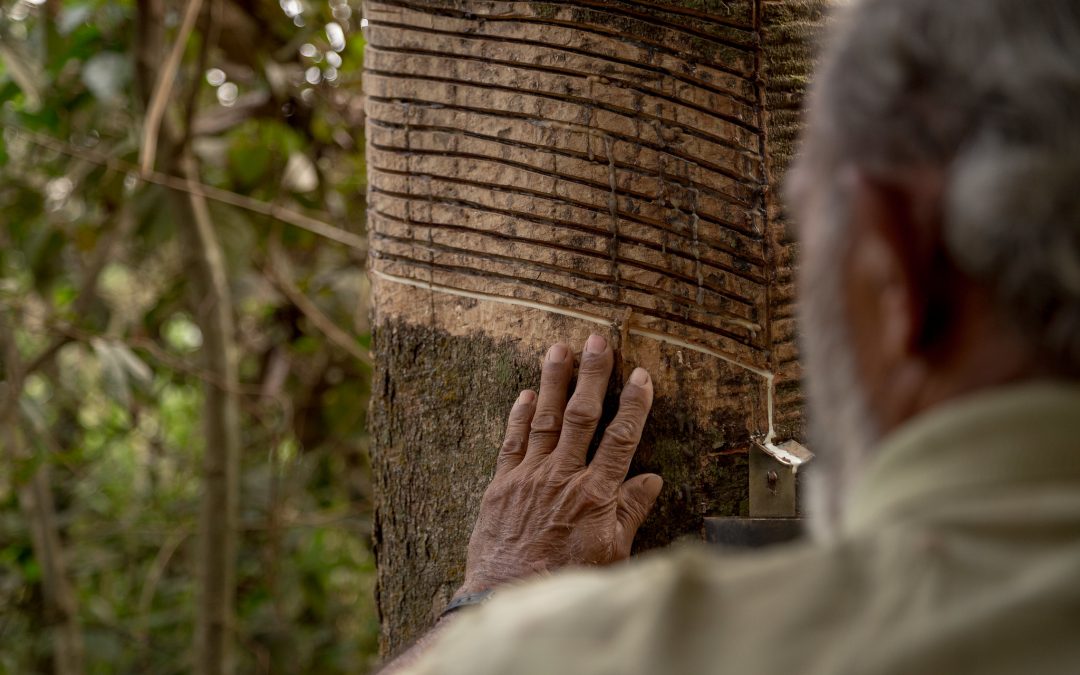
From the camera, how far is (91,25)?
2.91m

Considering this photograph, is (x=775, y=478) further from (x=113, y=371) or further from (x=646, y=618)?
(x=113, y=371)

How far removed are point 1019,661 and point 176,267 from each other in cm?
432

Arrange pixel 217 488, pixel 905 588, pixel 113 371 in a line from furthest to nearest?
1. pixel 217 488
2. pixel 113 371
3. pixel 905 588

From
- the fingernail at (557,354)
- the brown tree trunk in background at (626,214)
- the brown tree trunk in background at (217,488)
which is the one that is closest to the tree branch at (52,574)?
the brown tree trunk in background at (217,488)

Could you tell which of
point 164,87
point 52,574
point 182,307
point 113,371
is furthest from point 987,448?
point 52,574

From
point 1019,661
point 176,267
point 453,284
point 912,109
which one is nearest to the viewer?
point 1019,661

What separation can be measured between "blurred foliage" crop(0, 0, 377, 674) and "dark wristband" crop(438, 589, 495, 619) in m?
1.37

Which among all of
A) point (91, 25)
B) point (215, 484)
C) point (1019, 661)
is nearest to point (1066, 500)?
point (1019, 661)

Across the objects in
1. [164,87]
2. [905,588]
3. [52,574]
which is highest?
[164,87]

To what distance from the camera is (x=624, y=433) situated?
1354 millimetres

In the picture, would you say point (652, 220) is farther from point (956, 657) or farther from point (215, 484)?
point (215, 484)

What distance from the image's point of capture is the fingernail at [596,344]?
136 centimetres

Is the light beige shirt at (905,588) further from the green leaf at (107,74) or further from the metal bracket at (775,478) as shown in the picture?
the green leaf at (107,74)

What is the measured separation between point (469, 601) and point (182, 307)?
2442 mm
